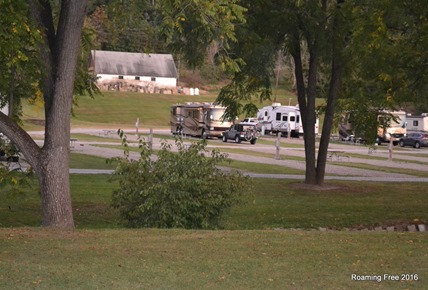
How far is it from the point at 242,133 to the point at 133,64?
46007mm

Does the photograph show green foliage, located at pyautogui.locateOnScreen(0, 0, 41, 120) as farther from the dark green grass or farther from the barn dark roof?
the barn dark roof

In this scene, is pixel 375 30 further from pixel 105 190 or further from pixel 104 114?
pixel 104 114

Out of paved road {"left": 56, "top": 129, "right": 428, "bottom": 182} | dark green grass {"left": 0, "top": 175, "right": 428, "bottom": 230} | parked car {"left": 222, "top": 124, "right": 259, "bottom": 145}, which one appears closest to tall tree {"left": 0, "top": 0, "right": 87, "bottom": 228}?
dark green grass {"left": 0, "top": 175, "right": 428, "bottom": 230}

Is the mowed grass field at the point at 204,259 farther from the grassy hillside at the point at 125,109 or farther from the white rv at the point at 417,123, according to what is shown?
the white rv at the point at 417,123

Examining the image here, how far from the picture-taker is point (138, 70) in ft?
344

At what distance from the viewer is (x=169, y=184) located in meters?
15.3

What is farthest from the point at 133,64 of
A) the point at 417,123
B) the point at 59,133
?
the point at 59,133

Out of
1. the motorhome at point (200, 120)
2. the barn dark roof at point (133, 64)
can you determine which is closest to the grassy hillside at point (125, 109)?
the barn dark roof at point (133, 64)

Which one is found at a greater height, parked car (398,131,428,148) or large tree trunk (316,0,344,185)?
large tree trunk (316,0,344,185)

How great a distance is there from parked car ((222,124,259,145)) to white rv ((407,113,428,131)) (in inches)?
888

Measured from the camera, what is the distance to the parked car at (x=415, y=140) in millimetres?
66000

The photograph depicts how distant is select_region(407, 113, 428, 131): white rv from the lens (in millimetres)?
77438

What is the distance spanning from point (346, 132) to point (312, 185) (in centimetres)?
4103

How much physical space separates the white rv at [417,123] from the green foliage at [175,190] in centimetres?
6406
